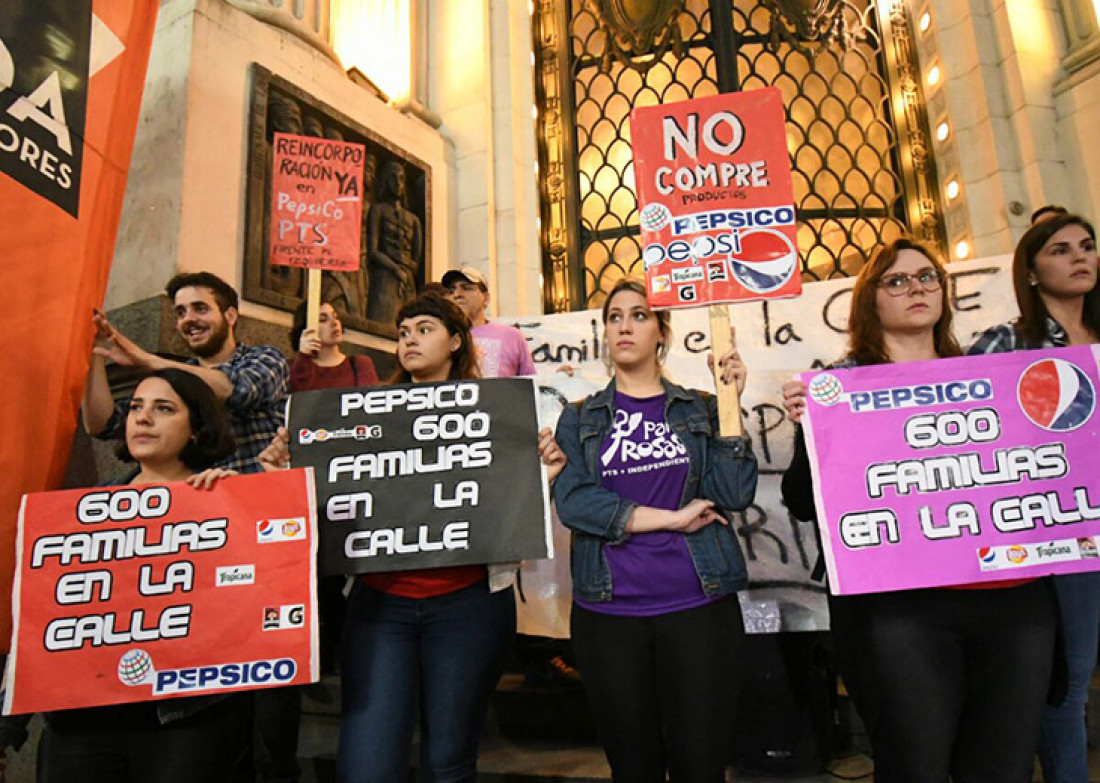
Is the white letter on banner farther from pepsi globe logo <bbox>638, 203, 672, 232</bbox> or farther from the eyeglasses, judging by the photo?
pepsi globe logo <bbox>638, 203, 672, 232</bbox>

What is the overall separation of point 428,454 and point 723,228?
1087mm

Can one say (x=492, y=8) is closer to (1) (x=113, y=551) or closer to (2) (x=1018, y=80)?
(2) (x=1018, y=80)

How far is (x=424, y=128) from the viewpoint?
6301 mm

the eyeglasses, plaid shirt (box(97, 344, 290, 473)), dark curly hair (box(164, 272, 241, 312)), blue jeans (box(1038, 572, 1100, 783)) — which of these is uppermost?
dark curly hair (box(164, 272, 241, 312))

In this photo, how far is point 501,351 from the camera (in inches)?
138

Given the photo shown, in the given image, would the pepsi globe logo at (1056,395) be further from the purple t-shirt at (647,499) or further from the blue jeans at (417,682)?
the blue jeans at (417,682)

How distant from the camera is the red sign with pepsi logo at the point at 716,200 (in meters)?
2.12

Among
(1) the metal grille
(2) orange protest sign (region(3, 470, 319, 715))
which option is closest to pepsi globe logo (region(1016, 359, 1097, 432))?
(2) orange protest sign (region(3, 470, 319, 715))

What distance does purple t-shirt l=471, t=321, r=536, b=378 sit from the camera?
3.45 m

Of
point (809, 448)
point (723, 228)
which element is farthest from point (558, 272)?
point (809, 448)

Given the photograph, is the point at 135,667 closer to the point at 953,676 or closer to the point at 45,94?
the point at 45,94

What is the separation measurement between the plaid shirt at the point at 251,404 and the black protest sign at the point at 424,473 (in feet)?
0.94

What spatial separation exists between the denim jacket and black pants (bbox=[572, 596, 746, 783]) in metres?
0.10

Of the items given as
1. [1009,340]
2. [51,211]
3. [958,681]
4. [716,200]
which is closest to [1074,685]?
[958,681]
